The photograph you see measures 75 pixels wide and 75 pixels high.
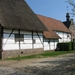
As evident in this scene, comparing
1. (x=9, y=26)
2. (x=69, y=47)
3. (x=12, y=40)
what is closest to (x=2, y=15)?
(x=9, y=26)

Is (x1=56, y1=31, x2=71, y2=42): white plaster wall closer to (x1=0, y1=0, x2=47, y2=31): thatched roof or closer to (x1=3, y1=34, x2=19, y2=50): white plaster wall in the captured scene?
(x1=0, y1=0, x2=47, y2=31): thatched roof

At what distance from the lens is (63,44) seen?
117 feet

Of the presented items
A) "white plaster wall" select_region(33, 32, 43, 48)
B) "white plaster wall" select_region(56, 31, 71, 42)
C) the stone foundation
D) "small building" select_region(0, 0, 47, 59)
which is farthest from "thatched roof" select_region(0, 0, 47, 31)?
"white plaster wall" select_region(56, 31, 71, 42)

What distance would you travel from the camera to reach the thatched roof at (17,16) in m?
22.0

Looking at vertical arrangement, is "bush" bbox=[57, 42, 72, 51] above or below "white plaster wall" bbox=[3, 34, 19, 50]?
below

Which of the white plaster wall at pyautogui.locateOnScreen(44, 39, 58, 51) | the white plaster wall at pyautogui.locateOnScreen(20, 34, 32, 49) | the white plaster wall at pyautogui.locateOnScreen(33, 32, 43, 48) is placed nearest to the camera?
the white plaster wall at pyautogui.locateOnScreen(20, 34, 32, 49)

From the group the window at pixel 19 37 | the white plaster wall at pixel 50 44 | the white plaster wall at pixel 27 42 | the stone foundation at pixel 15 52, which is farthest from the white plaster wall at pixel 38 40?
the window at pixel 19 37

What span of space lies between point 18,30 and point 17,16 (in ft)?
6.50

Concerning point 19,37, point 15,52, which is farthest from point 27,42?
point 15,52

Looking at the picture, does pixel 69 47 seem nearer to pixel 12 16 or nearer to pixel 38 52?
pixel 38 52

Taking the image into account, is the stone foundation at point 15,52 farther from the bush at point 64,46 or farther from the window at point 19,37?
the bush at point 64,46

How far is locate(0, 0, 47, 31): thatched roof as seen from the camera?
22.0 m

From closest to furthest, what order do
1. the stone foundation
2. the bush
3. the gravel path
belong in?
the gravel path < the stone foundation < the bush

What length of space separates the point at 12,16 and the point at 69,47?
16012 mm
